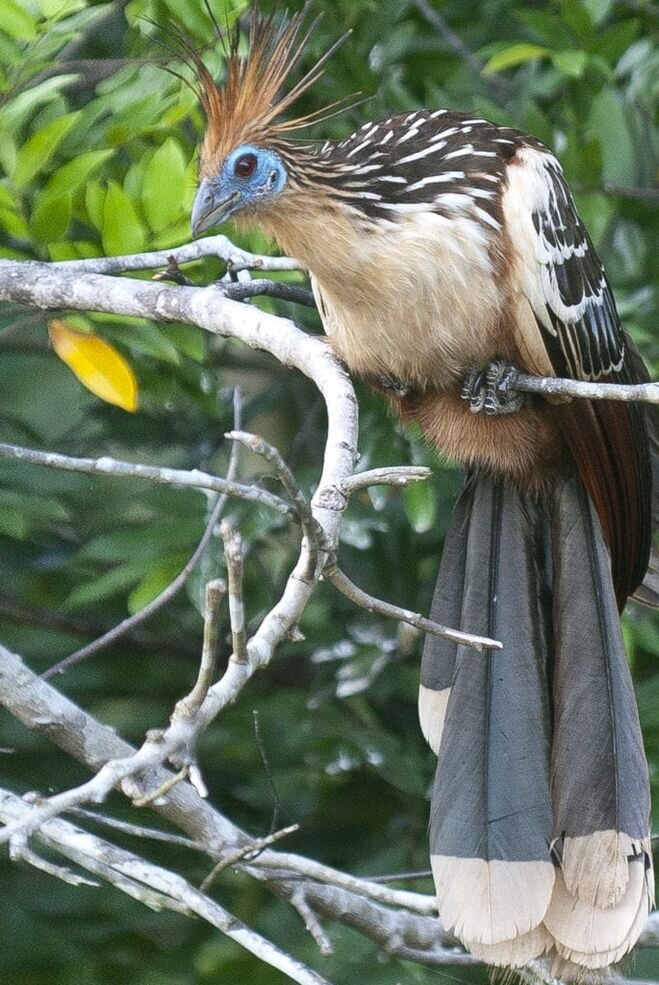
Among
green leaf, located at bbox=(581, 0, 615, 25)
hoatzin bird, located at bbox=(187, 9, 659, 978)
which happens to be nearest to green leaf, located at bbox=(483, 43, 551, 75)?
green leaf, located at bbox=(581, 0, 615, 25)

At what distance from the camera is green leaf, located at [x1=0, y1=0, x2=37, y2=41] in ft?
8.25

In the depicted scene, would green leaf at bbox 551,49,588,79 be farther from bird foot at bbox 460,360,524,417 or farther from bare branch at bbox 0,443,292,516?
bare branch at bbox 0,443,292,516

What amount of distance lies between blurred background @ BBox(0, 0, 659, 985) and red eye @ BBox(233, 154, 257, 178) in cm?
17

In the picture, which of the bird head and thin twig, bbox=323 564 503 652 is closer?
thin twig, bbox=323 564 503 652

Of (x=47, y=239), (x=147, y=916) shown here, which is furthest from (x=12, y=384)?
(x=147, y=916)

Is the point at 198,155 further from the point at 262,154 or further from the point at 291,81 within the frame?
the point at 291,81

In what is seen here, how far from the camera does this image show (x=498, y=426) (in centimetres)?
281

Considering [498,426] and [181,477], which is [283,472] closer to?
[181,477]

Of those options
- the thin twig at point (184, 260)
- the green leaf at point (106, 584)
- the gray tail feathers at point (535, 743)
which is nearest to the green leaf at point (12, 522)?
the green leaf at point (106, 584)

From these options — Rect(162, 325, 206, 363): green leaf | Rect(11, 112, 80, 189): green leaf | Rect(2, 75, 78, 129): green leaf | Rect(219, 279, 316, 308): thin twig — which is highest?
Rect(2, 75, 78, 129): green leaf

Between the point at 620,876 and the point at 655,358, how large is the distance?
1.37 meters

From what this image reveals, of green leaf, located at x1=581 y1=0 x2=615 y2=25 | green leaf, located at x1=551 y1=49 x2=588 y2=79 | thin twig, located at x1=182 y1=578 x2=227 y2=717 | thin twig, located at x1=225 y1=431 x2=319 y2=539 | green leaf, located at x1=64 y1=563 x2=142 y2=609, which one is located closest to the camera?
thin twig, located at x1=182 y1=578 x2=227 y2=717

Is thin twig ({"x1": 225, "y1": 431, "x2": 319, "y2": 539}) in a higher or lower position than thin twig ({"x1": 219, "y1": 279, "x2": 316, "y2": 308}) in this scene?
lower

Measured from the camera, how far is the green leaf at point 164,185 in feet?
8.77
